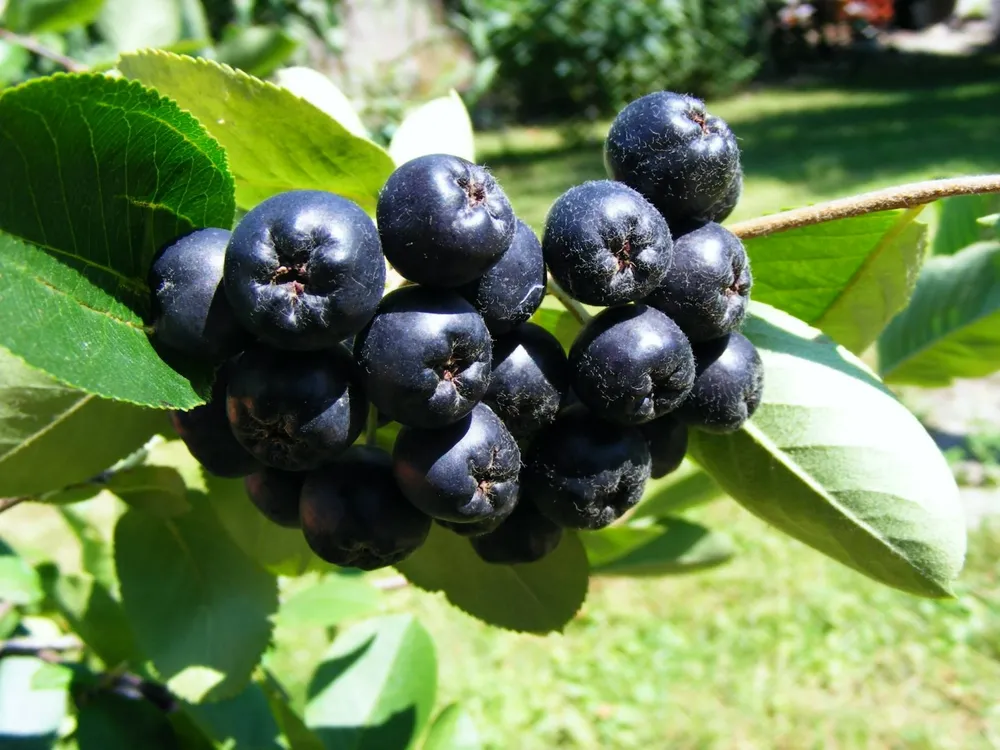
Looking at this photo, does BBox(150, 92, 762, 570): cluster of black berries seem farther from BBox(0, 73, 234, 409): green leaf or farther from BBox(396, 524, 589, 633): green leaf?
BBox(396, 524, 589, 633): green leaf

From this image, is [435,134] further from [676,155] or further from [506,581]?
[506,581]

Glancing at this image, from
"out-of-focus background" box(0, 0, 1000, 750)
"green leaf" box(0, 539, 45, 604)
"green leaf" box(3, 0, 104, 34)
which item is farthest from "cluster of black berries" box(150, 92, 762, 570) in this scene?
"green leaf" box(3, 0, 104, 34)

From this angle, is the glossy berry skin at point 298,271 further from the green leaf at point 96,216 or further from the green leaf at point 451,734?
the green leaf at point 451,734

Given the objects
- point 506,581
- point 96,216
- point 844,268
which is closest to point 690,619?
point 506,581

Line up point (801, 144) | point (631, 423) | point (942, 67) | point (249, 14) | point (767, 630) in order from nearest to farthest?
point (631, 423) → point (767, 630) → point (249, 14) → point (801, 144) → point (942, 67)

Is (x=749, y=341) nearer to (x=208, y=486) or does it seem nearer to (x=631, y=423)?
(x=631, y=423)

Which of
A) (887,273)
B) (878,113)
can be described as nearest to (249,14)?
(887,273)

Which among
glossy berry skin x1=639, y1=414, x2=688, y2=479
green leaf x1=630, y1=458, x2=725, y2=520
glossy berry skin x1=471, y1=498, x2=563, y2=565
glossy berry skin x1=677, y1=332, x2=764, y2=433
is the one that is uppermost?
glossy berry skin x1=677, y1=332, x2=764, y2=433

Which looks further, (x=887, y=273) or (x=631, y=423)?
(x=887, y=273)
